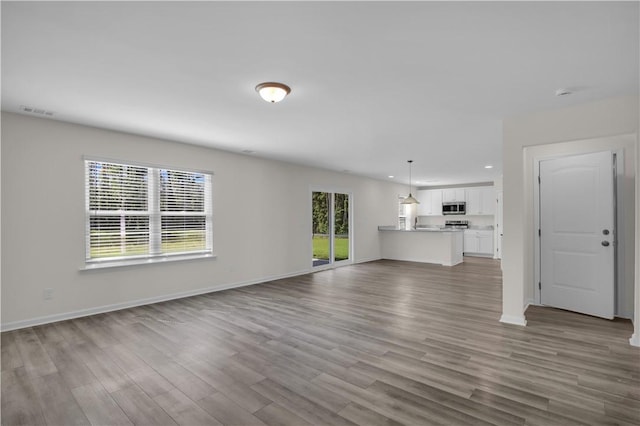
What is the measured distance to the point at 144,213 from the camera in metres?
4.80

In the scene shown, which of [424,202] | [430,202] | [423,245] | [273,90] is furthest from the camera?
[424,202]

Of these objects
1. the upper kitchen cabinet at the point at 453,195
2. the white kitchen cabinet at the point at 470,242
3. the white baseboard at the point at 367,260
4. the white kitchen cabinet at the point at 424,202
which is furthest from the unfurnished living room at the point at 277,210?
the white kitchen cabinet at the point at 424,202

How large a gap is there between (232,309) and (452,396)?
3114mm

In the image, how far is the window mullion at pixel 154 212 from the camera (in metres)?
4.89

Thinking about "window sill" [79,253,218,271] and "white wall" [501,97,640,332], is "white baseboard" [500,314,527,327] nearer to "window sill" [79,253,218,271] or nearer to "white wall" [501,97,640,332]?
"white wall" [501,97,640,332]

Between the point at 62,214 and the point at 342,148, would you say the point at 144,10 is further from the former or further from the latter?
the point at 342,148

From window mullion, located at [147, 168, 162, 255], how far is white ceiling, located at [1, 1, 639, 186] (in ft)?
2.86

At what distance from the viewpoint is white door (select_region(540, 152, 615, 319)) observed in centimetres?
386

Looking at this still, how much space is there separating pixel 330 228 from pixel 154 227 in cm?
435

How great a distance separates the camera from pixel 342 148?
18.6 ft

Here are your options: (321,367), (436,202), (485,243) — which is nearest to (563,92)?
(321,367)

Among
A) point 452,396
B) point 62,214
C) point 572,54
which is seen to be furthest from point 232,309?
point 572,54

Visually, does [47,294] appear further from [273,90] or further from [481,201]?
[481,201]

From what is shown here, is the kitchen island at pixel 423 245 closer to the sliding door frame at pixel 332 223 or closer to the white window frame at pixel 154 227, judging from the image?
the sliding door frame at pixel 332 223
